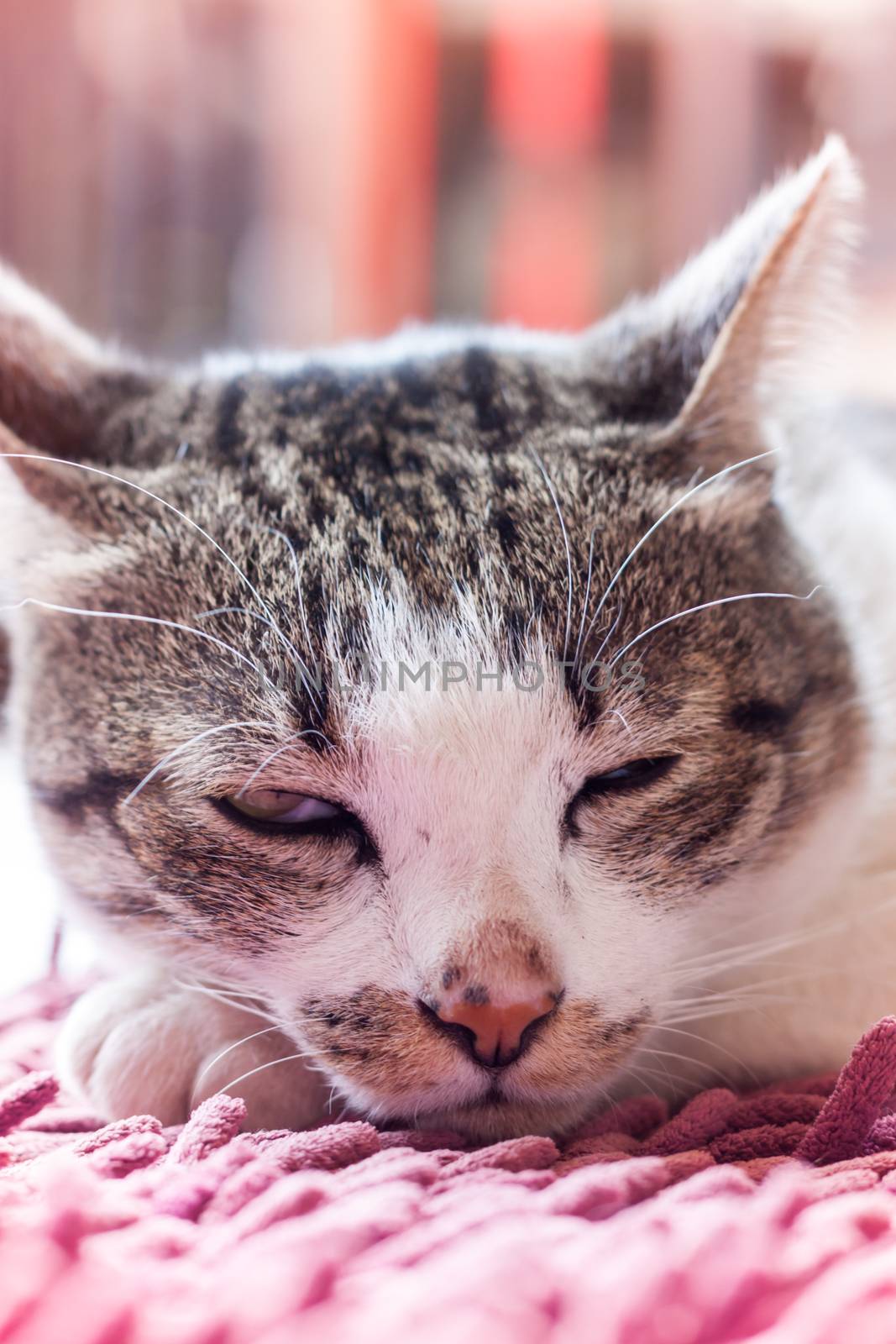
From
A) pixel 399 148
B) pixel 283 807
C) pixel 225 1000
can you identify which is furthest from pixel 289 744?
pixel 399 148

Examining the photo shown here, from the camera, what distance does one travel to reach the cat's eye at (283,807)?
77 cm

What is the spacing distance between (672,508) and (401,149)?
2.64 meters

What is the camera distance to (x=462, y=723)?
2.39 ft

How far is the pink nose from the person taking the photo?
0.68 metres

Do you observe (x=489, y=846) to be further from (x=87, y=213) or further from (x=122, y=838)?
(x=87, y=213)

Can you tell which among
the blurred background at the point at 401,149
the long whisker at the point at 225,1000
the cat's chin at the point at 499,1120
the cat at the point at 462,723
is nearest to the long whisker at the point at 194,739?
the cat at the point at 462,723

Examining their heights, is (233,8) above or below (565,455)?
above

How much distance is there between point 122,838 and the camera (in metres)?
0.82

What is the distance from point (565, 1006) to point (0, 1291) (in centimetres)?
35

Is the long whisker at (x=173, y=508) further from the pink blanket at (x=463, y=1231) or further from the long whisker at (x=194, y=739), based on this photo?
the pink blanket at (x=463, y=1231)

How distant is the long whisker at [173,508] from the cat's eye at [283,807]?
0.10 meters

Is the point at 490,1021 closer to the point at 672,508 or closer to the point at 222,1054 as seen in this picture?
the point at 222,1054

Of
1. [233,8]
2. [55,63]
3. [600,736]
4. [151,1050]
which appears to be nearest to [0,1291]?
[151,1050]

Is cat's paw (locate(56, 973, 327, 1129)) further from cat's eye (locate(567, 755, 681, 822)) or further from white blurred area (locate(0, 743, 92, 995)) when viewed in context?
cat's eye (locate(567, 755, 681, 822))
